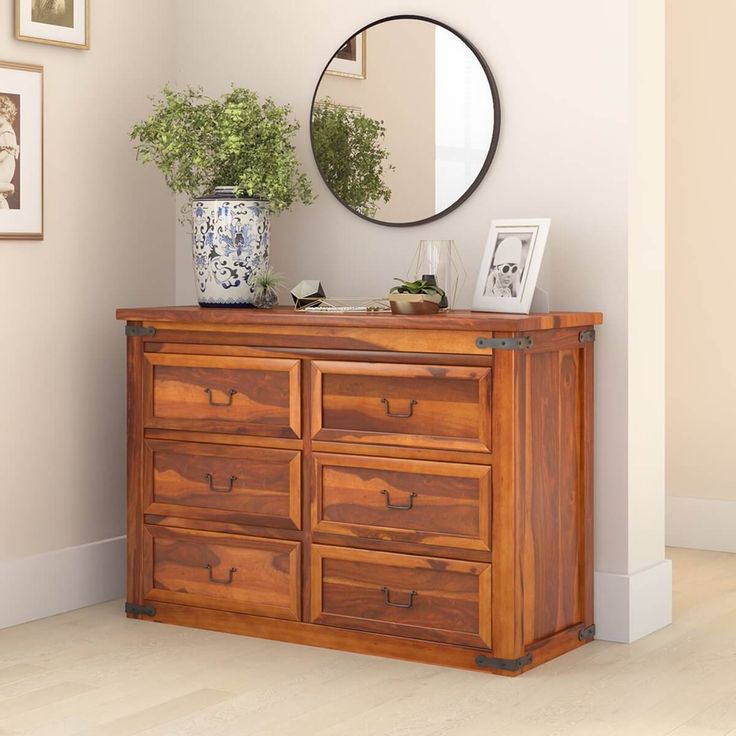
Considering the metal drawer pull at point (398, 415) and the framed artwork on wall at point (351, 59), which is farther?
the framed artwork on wall at point (351, 59)

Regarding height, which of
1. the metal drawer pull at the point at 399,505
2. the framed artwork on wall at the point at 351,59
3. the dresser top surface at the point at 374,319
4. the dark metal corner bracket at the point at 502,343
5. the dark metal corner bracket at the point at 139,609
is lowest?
the dark metal corner bracket at the point at 139,609

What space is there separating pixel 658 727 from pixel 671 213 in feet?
7.82

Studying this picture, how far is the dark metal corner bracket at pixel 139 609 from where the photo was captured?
3615mm

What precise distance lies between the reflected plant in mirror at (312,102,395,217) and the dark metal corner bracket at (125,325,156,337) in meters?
0.69

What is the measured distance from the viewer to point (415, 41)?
3641 millimetres

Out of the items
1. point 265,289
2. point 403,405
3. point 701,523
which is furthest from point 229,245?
point 701,523

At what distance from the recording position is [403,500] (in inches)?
126

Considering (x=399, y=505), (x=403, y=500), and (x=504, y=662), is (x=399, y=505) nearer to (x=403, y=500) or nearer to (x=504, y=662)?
(x=403, y=500)

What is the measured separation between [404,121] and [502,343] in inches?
36.0

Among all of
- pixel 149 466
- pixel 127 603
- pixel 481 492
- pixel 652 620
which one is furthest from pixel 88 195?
pixel 652 620

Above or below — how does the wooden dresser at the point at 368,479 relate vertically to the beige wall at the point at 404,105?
below

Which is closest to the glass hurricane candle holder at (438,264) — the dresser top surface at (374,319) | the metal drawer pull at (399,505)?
the dresser top surface at (374,319)

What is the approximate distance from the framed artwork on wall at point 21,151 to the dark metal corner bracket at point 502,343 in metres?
1.36

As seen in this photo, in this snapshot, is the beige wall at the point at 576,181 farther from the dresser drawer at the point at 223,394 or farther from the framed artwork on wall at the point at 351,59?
the dresser drawer at the point at 223,394
